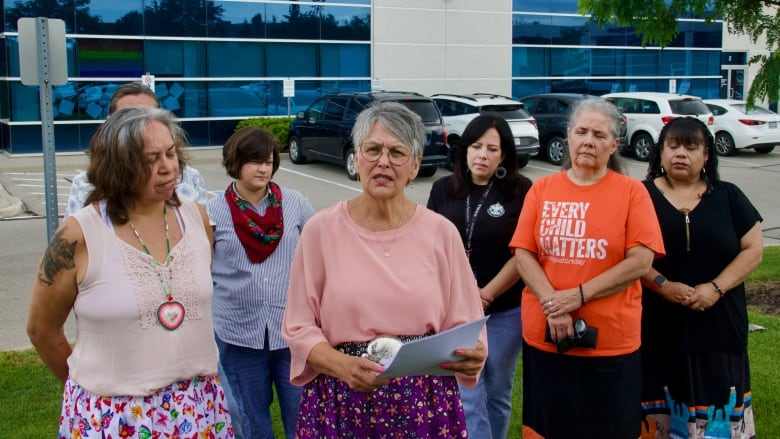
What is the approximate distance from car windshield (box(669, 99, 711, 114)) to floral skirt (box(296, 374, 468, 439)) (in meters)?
21.3

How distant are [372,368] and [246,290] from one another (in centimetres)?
172

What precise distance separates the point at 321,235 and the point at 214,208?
5.11 feet

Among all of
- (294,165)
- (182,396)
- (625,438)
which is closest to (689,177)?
(625,438)

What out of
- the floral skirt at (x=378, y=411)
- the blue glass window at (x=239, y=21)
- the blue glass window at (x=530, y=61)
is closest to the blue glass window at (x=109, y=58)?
the blue glass window at (x=239, y=21)

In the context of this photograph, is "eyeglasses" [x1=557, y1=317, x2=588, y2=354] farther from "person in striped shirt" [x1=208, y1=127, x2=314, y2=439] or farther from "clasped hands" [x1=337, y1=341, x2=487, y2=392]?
"person in striped shirt" [x1=208, y1=127, x2=314, y2=439]

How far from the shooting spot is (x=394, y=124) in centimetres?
299

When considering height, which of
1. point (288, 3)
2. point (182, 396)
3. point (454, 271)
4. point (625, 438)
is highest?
point (288, 3)

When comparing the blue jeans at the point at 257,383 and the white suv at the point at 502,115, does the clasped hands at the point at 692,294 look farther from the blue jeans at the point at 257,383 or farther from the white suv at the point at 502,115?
the white suv at the point at 502,115

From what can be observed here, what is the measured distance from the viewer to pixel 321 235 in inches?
119

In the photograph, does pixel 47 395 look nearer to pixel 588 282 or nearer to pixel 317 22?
pixel 588 282

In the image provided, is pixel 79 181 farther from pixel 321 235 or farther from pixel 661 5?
pixel 661 5

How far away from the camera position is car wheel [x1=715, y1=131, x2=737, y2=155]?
24.2 m

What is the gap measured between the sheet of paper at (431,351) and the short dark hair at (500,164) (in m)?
1.97

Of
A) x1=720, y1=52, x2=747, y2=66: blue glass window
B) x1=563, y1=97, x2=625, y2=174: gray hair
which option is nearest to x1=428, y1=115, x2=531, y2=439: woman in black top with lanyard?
x1=563, y1=97, x2=625, y2=174: gray hair
